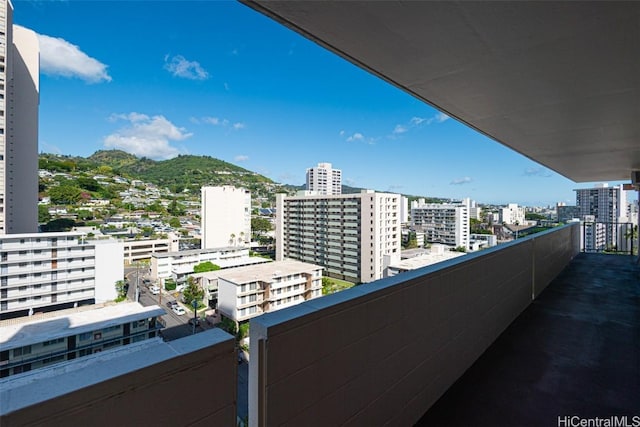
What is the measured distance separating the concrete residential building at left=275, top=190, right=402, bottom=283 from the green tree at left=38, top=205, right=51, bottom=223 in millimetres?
20507

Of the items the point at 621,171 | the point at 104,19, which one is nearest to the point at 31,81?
the point at 104,19

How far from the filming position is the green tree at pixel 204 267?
22877 mm

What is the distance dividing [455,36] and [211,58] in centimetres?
3981

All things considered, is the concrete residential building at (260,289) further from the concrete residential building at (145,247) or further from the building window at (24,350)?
the concrete residential building at (145,247)

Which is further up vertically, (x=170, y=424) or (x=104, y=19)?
(x=104, y=19)

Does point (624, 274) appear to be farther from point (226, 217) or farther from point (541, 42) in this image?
point (226, 217)

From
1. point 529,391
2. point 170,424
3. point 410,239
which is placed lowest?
point 410,239

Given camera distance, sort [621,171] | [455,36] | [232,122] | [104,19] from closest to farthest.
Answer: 1. [455,36]
2. [621,171]
3. [104,19]
4. [232,122]

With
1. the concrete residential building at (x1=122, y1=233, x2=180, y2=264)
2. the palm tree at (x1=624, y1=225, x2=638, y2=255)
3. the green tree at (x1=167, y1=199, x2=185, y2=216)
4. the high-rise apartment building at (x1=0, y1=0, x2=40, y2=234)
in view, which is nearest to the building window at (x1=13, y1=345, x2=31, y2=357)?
the palm tree at (x1=624, y1=225, x2=638, y2=255)

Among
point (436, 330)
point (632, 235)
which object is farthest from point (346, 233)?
point (436, 330)

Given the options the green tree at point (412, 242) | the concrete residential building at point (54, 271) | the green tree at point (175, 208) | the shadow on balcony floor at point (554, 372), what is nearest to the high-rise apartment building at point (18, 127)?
the concrete residential building at point (54, 271)

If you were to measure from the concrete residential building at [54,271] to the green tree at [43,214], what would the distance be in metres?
8.54

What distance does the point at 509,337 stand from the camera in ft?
7.49

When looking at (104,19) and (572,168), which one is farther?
(104,19)
